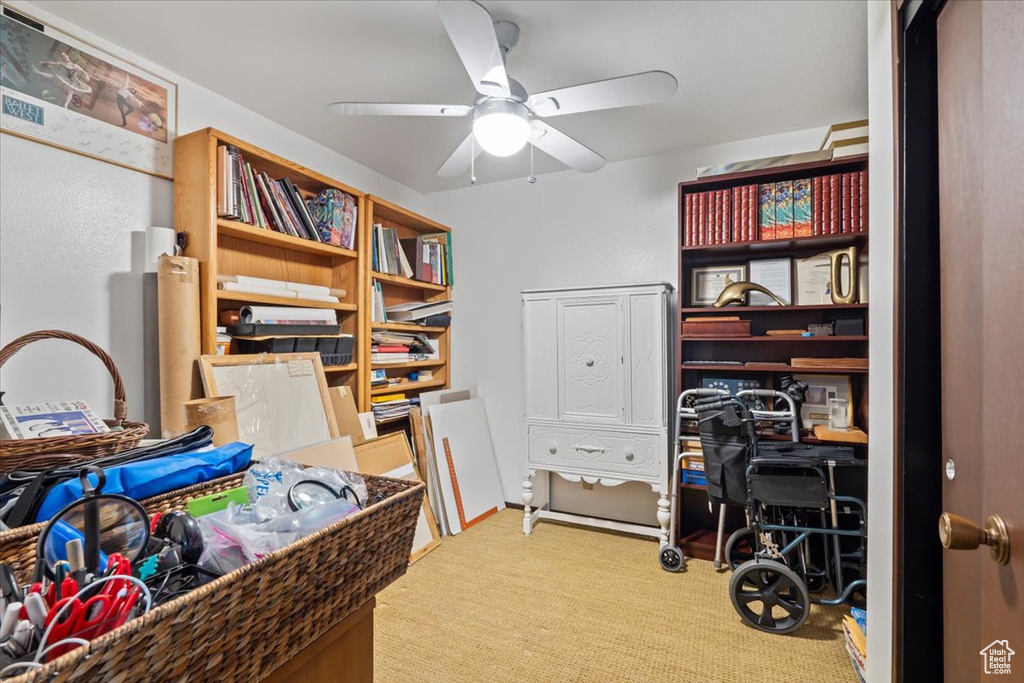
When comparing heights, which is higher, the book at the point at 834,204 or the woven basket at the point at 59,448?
the book at the point at 834,204

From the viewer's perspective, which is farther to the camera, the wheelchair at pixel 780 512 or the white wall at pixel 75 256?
the wheelchair at pixel 780 512

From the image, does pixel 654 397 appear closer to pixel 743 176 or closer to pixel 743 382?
pixel 743 382

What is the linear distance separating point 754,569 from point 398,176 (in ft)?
10.5

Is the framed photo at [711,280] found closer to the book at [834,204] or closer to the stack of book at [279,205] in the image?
the book at [834,204]

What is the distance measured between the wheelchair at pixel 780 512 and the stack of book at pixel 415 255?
2.10 meters

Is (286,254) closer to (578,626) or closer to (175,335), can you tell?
(175,335)

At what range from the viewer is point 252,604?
52cm

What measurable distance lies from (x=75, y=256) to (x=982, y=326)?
2749mm

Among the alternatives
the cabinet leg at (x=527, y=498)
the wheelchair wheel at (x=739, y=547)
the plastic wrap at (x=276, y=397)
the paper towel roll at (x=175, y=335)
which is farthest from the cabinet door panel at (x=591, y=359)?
the paper towel roll at (x=175, y=335)

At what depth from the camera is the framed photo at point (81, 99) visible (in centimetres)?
171

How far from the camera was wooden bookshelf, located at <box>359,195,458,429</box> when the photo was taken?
115 inches

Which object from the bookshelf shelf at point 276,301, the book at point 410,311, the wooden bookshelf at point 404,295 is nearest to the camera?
the bookshelf shelf at point 276,301

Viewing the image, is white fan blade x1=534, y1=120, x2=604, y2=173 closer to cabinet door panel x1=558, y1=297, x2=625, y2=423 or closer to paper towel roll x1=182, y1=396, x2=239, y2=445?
cabinet door panel x1=558, y1=297, x2=625, y2=423

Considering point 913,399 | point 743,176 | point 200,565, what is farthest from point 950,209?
point 743,176
